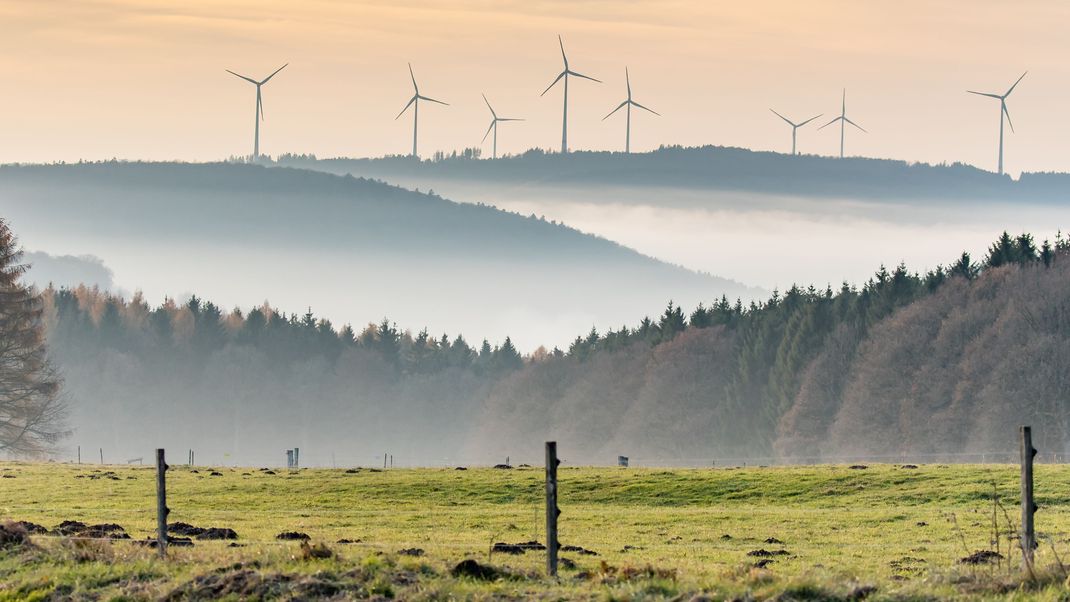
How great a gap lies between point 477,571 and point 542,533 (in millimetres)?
15869

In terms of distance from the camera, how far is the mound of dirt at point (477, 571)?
28469mm

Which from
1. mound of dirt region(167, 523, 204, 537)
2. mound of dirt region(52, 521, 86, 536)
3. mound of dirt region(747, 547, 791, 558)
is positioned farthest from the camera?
mound of dirt region(167, 523, 204, 537)

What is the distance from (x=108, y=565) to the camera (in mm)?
30875

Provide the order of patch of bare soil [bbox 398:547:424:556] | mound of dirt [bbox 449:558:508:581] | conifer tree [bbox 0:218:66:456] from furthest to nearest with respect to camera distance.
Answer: conifer tree [bbox 0:218:66:456] < patch of bare soil [bbox 398:547:424:556] < mound of dirt [bbox 449:558:508:581]

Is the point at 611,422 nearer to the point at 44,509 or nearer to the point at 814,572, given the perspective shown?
the point at 44,509

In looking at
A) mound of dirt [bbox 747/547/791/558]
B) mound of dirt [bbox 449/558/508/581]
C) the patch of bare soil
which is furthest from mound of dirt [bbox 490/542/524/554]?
mound of dirt [bbox 449/558/508/581]

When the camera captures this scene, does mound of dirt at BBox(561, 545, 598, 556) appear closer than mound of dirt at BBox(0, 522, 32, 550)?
No

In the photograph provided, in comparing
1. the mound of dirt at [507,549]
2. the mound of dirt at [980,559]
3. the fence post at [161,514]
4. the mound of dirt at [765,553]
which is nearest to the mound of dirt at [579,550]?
the mound of dirt at [507,549]

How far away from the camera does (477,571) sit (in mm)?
28578

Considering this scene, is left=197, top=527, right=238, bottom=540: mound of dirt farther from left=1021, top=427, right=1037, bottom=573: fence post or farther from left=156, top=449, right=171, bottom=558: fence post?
left=1021, top=427, right=1037, bottom=573: fence post

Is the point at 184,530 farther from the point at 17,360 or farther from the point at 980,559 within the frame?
the point at 17,360

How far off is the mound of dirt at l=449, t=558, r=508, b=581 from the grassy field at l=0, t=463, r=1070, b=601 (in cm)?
10

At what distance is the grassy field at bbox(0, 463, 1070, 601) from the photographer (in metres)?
27.7

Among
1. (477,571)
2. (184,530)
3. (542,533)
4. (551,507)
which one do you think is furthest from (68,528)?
(551,507)
